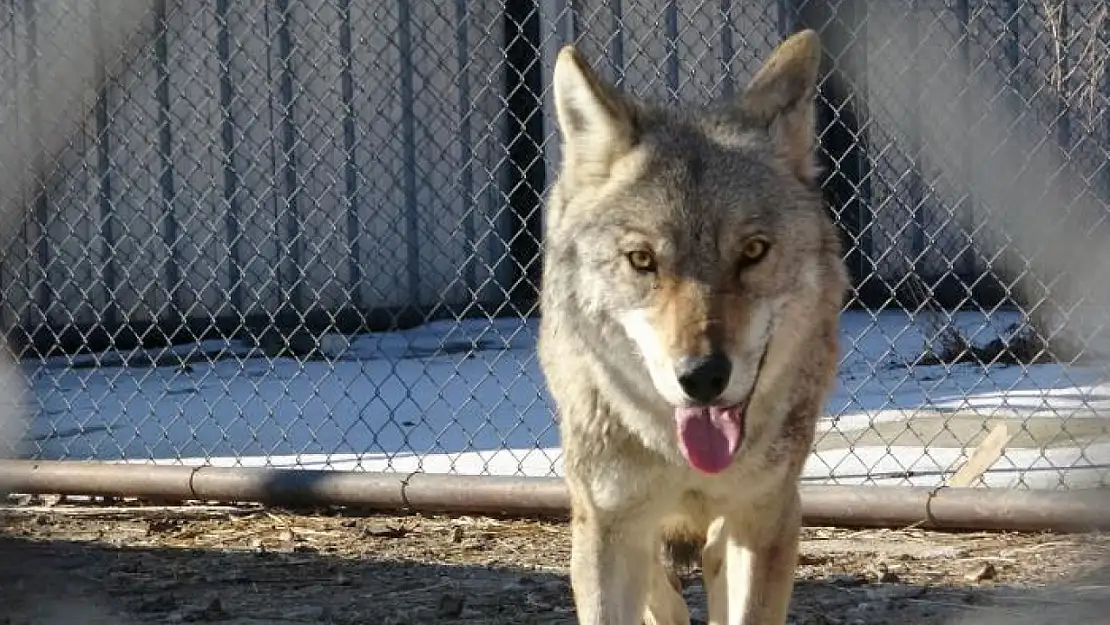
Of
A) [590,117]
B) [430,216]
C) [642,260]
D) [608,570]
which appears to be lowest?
[430,216]

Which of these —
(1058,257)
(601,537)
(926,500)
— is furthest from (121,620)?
(1058,257)

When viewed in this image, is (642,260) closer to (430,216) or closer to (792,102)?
(792,102)

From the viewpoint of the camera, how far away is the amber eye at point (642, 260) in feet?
10.6

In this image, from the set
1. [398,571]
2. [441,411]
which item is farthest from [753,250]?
[441,411]

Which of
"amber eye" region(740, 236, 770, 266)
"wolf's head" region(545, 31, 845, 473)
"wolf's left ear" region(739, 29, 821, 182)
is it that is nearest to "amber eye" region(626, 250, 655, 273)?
"wolf's head" region(545, 31, 845, 473)

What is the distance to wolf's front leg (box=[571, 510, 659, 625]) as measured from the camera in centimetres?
342

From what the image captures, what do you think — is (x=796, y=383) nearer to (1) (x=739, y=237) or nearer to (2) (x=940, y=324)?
(1) (x=739, y=237)

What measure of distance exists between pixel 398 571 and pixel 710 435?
1987 millimetres

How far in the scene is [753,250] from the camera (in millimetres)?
3232

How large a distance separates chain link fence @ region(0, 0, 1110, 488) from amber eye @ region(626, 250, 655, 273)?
269 cm

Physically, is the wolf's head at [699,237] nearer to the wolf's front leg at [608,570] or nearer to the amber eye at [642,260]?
the amber eye at [642,260]

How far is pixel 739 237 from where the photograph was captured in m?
3.23

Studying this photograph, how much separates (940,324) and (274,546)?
466 cm

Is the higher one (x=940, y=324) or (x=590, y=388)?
(x=590, y=388)
